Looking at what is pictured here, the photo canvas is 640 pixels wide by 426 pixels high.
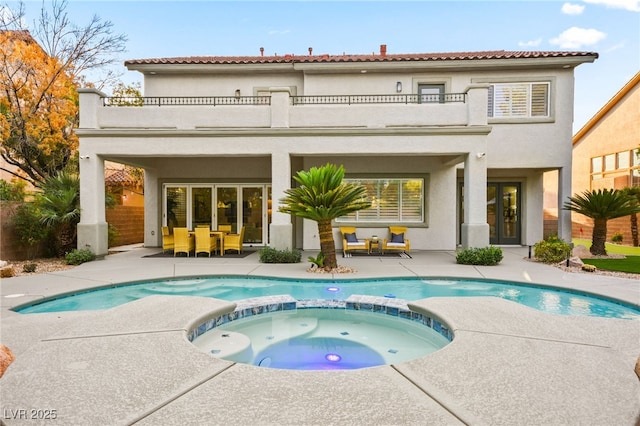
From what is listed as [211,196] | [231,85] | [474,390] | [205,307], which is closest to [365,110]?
[231,85]

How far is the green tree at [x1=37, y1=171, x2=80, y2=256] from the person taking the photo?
12.2m

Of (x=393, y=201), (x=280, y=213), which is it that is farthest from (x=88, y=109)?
(x=393, y=201)

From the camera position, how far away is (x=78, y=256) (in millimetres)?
11758

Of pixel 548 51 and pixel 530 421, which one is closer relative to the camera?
pixel 530 421

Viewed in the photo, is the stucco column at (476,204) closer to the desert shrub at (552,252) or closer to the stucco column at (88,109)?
the desert shrub at (552,252)

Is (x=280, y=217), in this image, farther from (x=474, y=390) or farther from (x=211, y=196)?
(x=474, y=390)

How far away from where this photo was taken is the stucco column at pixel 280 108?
12680 mm

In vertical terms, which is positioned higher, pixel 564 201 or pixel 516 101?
pixel 516 101

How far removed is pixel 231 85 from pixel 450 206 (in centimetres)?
1078

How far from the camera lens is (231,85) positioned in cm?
1595

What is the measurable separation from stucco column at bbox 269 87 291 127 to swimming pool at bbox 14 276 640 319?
5.71 m

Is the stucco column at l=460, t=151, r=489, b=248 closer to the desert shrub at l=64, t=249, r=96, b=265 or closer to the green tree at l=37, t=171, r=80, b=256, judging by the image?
the desert shrub at l=64, t=249, r=96, b=265

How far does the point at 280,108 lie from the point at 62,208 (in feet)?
26.7

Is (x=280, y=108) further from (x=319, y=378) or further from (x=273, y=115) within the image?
(x=319, y=378)
